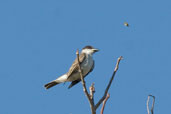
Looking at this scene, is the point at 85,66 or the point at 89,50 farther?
the point at 89,50

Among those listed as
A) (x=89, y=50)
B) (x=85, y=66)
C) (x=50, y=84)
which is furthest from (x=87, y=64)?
(x=50, y=84)

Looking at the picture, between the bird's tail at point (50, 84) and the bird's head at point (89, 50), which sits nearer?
the bird's tail at point (50, 84)

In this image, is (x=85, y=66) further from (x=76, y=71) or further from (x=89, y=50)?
(x=89, y=50)

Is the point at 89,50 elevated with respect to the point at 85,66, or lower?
elevated

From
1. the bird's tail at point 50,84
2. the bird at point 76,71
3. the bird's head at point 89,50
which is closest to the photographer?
the bird at point 76,71

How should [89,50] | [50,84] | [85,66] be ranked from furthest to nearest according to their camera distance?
1. [89,50]
2. [50,84]
3. [85,66]

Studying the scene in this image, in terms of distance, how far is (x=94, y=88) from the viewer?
507 cm

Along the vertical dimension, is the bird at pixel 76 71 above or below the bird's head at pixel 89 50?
below

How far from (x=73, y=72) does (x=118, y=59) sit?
13.7ft

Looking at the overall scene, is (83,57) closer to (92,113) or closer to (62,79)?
(62,79)

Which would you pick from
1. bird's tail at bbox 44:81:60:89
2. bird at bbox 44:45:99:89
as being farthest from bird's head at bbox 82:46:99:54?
bird's tail at bbox 44:81:60:89

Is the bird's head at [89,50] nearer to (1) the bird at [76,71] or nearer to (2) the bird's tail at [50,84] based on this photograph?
(1) the bird at [76,71]

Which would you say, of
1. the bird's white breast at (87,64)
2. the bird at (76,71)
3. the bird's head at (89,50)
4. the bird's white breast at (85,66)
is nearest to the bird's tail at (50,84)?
the bird at (76,71)

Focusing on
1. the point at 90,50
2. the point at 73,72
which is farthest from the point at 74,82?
the point at 90,50
